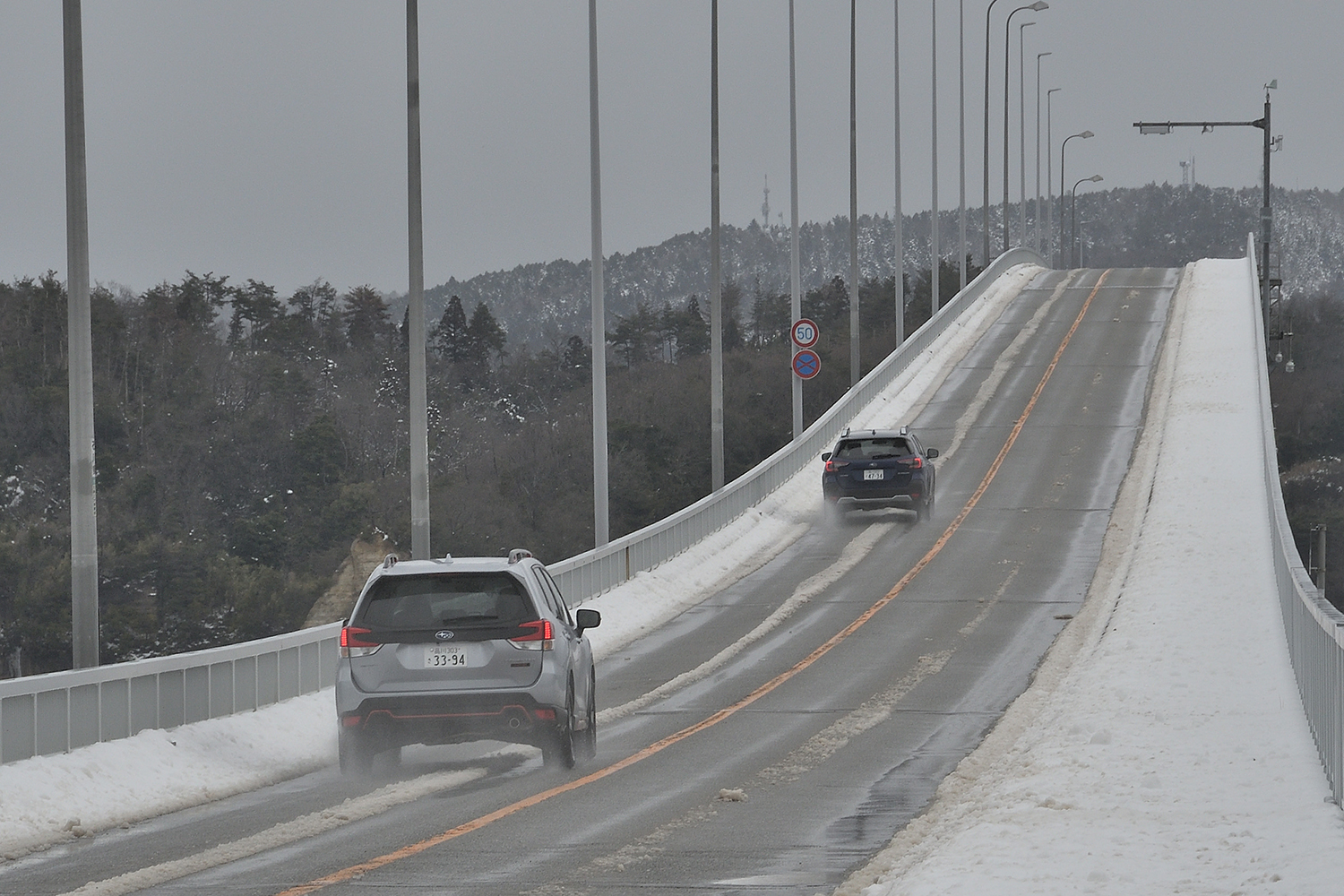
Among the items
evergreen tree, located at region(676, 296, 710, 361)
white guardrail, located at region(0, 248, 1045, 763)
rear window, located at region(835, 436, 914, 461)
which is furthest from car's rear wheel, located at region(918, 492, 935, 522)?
evergreen tree, located at region(676, 296, 710, 361)

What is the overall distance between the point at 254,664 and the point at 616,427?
106m

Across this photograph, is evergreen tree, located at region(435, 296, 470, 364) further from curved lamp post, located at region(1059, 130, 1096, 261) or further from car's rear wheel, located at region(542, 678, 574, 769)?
car's rear wheel, located at region(542, 678, 574, 769)

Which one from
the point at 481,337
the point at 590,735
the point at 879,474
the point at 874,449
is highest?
the point at 481,337

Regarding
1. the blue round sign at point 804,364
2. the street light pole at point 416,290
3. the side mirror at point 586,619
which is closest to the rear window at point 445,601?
the side mirror at point 586,619

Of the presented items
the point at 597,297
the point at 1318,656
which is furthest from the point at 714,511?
the point at 1318,656

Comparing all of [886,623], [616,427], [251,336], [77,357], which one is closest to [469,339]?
[251,336]

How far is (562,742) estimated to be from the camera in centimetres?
1412

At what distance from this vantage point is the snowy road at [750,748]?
10289mm

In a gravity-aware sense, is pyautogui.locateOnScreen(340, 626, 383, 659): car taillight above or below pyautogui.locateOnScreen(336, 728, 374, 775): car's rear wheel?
above

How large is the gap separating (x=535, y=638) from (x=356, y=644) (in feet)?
4.34

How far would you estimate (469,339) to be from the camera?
17512 centimetres

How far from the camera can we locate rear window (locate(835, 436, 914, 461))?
1526 inches

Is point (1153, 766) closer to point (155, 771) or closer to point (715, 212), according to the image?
point (155, 771)

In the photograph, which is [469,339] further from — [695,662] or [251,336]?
[695,662]
